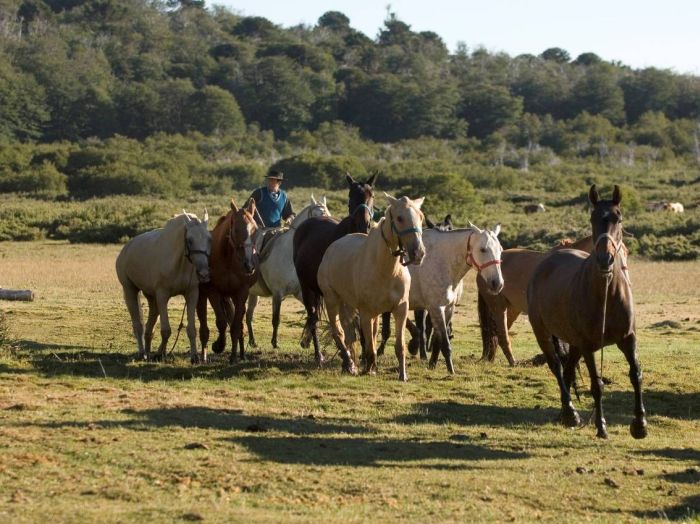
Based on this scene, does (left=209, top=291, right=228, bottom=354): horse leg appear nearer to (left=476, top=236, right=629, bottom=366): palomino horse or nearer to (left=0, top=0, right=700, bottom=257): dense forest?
(left=476, top=236, right=629, bottom=366): palomino horse

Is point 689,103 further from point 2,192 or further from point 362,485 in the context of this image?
point 362,485

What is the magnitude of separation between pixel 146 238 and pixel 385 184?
167 feet

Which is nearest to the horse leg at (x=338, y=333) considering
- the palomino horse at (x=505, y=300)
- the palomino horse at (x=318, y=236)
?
the palomino horse at (x=318, y=236)

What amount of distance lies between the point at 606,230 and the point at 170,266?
6.26m

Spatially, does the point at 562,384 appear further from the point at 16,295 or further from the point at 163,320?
the point at 16,295

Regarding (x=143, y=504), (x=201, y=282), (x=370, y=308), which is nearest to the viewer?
(x=143, y=504)

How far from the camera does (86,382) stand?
43.9 feet

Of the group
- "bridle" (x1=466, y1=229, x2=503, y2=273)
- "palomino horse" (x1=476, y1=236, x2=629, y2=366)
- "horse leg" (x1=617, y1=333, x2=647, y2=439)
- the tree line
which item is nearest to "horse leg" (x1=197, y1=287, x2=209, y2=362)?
"bridle" (x1=466, y1=229, x2=503, y2=273)

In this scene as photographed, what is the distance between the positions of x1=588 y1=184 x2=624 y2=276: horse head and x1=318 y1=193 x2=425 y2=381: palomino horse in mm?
2680

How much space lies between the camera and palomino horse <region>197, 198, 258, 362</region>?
1521cm

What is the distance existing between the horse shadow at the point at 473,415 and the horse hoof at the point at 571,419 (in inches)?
12.9

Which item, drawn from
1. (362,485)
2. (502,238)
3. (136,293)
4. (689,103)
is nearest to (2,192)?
(502,238)

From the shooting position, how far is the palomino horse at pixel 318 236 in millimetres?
15672

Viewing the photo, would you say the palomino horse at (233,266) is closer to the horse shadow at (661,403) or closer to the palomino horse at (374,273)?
the palomino horse at (374,273)
